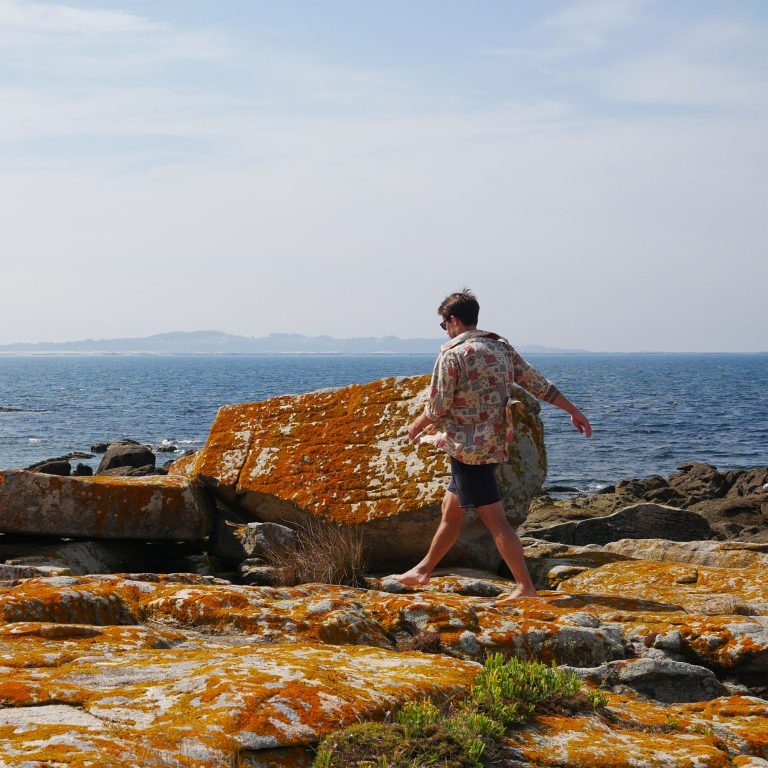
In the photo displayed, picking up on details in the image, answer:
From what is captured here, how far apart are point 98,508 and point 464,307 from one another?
4.26 m

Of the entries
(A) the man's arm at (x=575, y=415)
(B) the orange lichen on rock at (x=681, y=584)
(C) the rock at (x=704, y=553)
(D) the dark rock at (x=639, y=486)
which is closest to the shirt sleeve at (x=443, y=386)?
(A) the man's arm at (x=575, y=415)

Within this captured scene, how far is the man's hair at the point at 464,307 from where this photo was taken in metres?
6.91

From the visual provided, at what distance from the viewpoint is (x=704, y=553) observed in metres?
9.22

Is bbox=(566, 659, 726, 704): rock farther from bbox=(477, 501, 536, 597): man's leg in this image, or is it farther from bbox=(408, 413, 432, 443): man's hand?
→ bbox=(408, 413, 432, 443): man's hand

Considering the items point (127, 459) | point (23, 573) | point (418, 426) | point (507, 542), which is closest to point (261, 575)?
point (418, 426)

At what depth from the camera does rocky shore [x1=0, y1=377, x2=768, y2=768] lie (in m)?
3.21

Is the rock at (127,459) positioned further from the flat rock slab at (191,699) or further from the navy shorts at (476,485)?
the flat rock slab at (191,699)

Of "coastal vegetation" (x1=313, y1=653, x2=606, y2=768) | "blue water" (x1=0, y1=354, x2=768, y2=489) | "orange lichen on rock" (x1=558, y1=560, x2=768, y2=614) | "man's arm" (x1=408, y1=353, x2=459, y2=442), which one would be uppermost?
"man's arm" (x1=408, y1=353, x2=459, y2=442)

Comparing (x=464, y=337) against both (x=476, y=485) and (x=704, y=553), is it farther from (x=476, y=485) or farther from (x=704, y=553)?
(x=704, y=553)

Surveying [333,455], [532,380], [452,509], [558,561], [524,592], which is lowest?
[558,561]

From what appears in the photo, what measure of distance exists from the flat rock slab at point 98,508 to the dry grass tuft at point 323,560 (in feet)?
3.79

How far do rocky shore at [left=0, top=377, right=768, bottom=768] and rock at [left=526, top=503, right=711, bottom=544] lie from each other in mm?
3546

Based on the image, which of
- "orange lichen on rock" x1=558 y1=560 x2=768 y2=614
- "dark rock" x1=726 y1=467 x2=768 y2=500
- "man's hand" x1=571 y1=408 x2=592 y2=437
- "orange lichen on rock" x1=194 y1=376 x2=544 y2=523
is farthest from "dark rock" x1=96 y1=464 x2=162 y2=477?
"man's hand" x1=571 y1=408 x2=592 y2=437

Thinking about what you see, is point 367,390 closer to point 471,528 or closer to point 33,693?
point 471,528
